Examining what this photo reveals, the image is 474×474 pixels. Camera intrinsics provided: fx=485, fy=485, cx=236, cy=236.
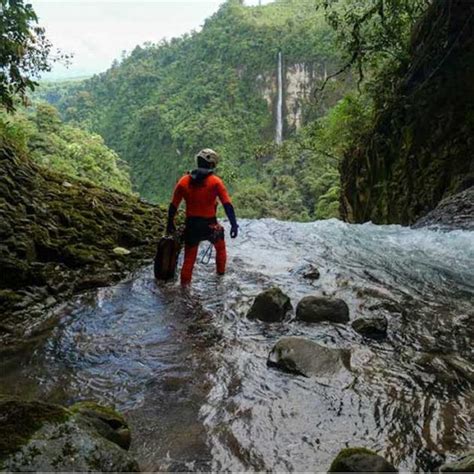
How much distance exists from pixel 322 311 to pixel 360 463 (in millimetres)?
3026

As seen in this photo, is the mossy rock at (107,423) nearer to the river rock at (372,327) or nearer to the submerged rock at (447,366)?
the submerged rock at (447,366)

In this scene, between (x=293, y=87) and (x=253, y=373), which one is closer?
(x=253, y=373)

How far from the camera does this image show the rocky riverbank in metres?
6.22

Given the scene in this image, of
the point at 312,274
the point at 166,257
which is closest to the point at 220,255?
the point at 166,257

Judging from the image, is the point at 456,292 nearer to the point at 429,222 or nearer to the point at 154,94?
the point at 429,222

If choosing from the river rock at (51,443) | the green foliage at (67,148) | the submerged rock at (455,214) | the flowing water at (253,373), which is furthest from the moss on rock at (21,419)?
the green foliage at (67,148)

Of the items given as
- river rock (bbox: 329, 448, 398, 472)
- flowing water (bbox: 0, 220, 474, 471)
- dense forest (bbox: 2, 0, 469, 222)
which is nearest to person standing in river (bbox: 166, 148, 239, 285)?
flowing water (bbox: 0, 220, 474, 471)

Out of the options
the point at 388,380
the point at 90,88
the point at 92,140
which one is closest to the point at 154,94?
the point at 90,88

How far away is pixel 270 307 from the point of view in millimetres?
6043

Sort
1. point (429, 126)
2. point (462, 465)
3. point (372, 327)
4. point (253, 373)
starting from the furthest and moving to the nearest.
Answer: point (429, 126)
point (372, 327)
point (253, 373)
point (462, 465)

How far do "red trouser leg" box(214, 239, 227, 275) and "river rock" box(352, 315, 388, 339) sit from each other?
2908 millimetres

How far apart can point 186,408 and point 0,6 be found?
705cm

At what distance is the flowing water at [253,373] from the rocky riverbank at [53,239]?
0.43 m

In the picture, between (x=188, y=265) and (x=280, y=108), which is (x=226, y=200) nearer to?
(x=188, y=265)
